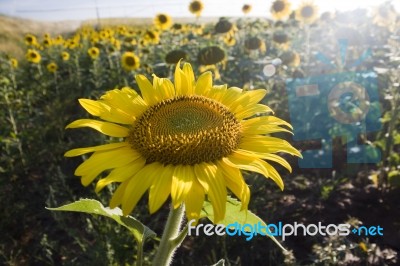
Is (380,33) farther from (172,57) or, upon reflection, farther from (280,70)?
(172,57)

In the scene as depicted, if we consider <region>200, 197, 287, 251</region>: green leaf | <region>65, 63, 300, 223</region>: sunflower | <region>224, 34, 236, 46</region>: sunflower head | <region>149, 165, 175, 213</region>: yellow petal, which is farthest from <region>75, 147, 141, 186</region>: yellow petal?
<region>224, 34, 236, 46</region>: sunflower head

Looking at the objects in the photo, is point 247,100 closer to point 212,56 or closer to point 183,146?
point 183,146

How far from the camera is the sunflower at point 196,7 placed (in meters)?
6.71

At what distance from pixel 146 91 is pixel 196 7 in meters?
5.72

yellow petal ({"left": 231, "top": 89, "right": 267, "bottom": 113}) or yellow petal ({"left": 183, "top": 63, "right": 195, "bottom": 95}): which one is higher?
yellow petal ({"left": 183, "top": 63, "right": 195, "bottom": 95})

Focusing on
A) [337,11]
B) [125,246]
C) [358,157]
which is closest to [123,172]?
[125,246]

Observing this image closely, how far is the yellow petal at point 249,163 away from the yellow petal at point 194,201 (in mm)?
107

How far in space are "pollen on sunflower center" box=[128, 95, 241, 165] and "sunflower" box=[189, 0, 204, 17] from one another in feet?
18.8

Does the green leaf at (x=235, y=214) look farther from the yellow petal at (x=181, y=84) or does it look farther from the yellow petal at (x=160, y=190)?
the yellow petal at (x=181, y=84)

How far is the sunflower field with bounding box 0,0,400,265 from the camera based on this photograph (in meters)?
1.04

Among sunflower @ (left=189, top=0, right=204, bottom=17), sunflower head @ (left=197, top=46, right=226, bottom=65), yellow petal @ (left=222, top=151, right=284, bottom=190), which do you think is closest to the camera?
yellow petal @ (left=222, top=151, right=284, bottom=190)

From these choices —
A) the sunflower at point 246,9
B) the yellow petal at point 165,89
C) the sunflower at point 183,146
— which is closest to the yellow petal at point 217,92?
the sunflower at point 183,146

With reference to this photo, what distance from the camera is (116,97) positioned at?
48.8 inches

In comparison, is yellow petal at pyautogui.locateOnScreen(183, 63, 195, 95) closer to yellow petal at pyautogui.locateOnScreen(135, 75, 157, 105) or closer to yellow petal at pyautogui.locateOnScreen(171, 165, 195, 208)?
yellow petal at pyautogui.locateOnScreen(135, 75, 157, 105)
